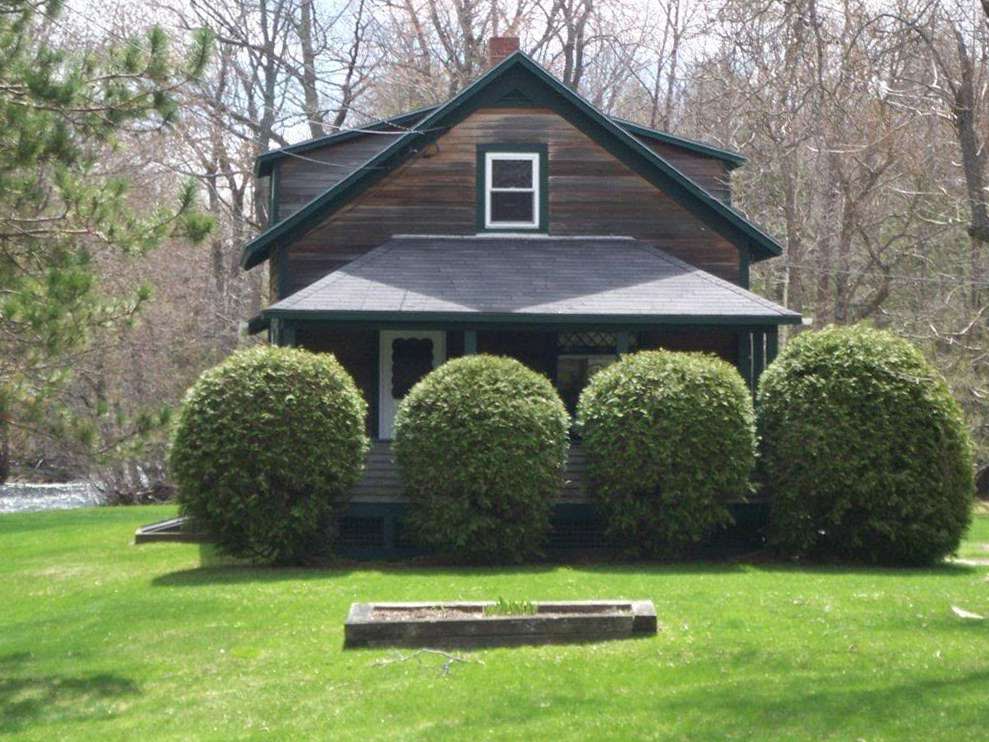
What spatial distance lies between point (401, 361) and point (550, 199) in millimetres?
3438

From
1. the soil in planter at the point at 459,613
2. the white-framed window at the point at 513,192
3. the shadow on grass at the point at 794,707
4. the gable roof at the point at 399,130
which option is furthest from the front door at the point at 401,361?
the shadow on grass at the point at 794,707

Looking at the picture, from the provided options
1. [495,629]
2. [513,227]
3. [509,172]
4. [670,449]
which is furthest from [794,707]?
[509,172]

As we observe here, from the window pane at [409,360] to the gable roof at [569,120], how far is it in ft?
7.65

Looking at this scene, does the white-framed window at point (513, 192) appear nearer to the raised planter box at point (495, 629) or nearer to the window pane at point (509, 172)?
the window pane at point (509, 172)

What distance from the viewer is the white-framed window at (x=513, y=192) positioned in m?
21.3

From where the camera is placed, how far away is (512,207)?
70.3 feet

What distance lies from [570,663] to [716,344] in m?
11.9

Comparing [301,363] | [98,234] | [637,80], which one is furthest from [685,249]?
[637,80]

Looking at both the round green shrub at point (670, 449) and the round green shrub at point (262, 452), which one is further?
the round green shrub at point (670, 449)

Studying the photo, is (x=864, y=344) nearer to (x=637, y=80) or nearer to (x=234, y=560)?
(x=234, y=560)

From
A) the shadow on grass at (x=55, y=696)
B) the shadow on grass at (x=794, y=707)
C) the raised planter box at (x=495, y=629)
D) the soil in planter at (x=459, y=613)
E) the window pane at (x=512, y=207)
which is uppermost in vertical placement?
the window pane at (x=512, y=207)

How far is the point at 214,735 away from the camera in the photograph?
327 inches

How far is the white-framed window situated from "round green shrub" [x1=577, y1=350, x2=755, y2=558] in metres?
6.18

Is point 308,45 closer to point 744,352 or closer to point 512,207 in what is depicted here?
point 512,207
